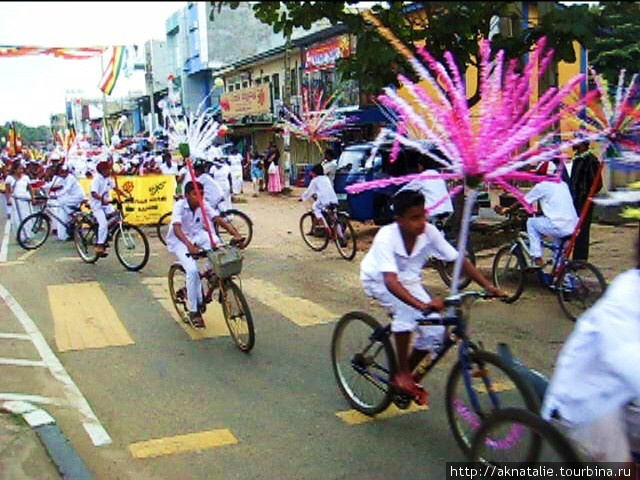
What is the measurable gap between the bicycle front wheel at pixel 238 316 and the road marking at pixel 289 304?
1.02 meters

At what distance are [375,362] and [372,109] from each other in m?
19.1

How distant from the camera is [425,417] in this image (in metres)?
5.20

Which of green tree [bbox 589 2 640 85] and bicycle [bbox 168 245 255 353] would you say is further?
bicycle [bbox 168 245 255 353]

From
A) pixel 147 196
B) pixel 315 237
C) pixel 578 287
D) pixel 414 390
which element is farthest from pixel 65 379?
pixel 147 196

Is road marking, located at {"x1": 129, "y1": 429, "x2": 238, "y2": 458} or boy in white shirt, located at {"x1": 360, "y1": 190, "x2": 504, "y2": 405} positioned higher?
boy in white shirt, located at {"x1": 360, "y1": 190, "x2": 504, "y2": 405}

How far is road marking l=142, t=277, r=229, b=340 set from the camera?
7816mm

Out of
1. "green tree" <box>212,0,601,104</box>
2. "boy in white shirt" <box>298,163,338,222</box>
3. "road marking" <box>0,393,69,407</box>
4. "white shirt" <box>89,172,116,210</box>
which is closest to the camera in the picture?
"road marking" <box>0,393,69,407</box>

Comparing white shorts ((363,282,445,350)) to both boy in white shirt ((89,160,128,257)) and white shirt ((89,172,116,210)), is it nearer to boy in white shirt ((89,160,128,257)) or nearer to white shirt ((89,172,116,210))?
boy in white shirt ((89,160,128,257))

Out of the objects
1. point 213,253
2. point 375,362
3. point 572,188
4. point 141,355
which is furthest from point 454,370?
point 572,188

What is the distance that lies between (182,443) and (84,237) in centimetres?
850

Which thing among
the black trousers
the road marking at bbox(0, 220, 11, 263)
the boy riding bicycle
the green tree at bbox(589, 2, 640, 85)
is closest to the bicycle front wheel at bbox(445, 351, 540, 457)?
the green tree at bbox(589, 2, 640, 85)

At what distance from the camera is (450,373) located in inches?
172

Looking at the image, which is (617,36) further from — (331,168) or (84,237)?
(331,168)

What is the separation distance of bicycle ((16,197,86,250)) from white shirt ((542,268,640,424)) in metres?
12.4
